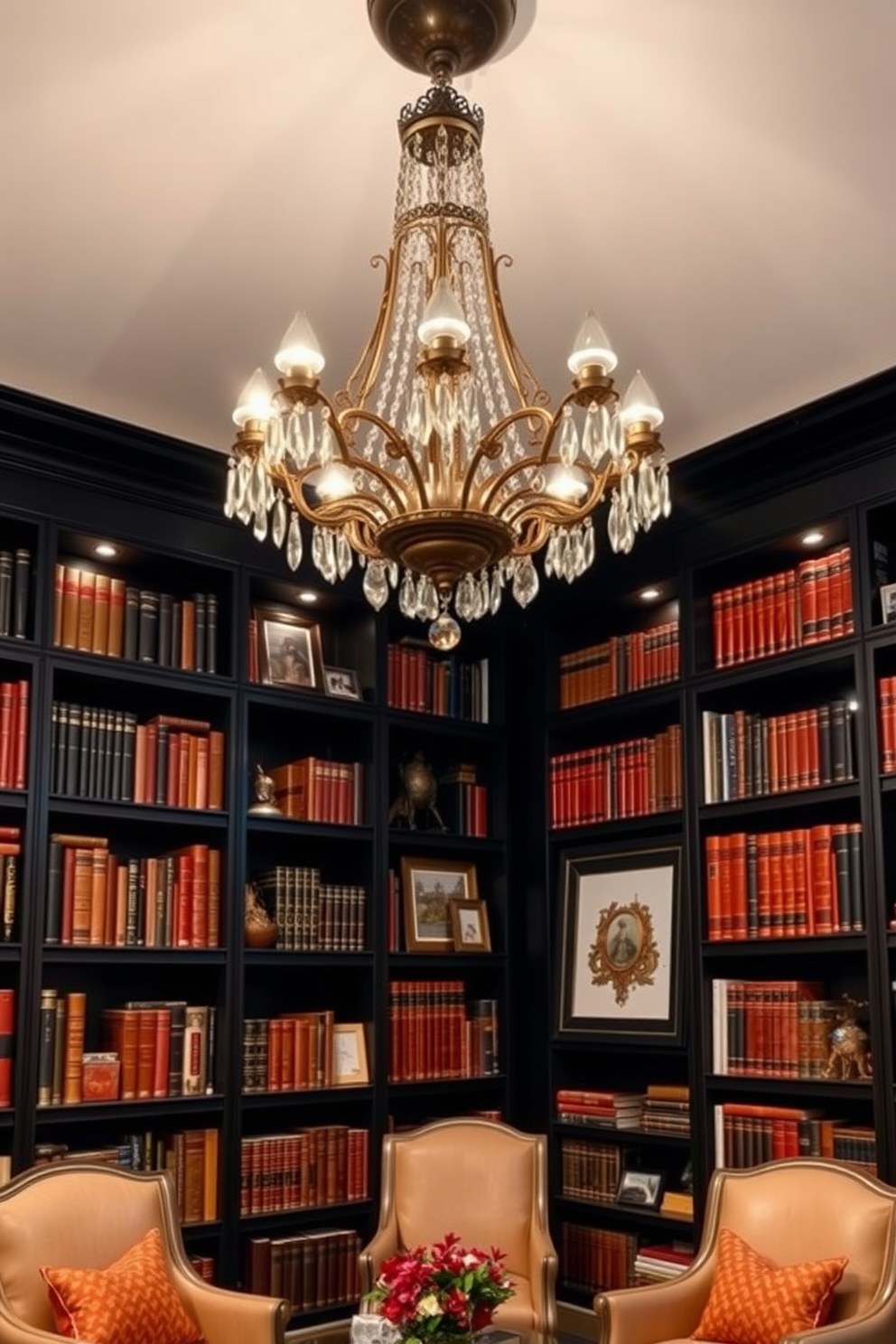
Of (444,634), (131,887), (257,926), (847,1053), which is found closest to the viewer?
(444,634)

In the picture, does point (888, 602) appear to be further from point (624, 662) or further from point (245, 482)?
point (245, 482)

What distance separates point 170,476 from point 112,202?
1458mm

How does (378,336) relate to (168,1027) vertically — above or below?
above

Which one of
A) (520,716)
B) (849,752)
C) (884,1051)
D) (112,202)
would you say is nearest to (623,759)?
(520,716)

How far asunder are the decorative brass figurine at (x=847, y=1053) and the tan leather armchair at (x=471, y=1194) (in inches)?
35.6

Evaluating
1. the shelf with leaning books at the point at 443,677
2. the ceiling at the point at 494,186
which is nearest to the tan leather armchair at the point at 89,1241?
the shelf with leaning books at the point at 443,677

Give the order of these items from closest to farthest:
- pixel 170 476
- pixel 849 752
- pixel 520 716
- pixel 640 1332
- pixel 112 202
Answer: pixel 112 202 → pixel 640 1332 → pixel 849 752 → pixel 170 476 → pixel 520 716

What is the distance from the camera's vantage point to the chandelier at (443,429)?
102 inches

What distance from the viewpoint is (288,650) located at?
493 centimetres

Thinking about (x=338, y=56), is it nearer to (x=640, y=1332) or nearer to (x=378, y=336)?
(x=378, y=336)

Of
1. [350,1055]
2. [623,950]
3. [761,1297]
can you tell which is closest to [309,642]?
[350,1055]

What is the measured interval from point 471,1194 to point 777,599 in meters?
2.07

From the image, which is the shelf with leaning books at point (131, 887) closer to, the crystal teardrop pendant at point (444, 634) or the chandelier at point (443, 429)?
the chandelier at point (443, 429)

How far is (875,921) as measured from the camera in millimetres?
4047
